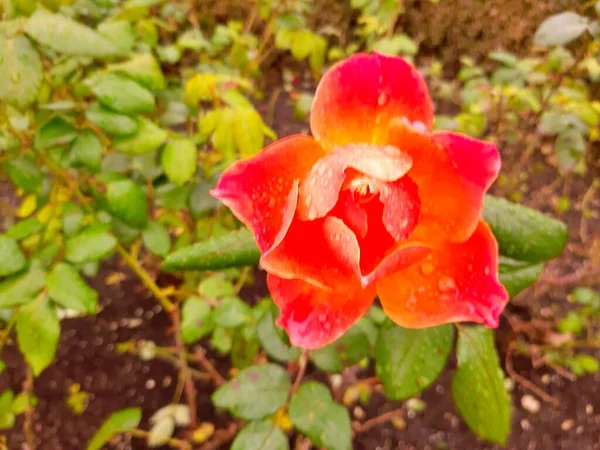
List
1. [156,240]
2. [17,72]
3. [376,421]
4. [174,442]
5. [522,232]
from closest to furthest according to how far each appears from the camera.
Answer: [522,232] < [17,72] < [156,240] < [174,442] < [376,421]

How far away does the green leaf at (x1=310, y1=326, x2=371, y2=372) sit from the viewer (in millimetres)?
685

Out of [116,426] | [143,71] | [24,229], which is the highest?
[143,71]

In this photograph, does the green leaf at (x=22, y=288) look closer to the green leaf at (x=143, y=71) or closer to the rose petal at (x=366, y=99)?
the green leaf at (x=143, y=71)

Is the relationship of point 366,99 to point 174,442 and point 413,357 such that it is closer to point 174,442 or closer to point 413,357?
point 413,357

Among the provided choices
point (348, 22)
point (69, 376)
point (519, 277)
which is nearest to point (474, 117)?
point (519, 277)

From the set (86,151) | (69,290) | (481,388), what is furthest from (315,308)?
(86,151)

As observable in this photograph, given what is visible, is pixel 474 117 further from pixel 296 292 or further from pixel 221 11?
pixel 221 11

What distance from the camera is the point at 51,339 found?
64 centimetres

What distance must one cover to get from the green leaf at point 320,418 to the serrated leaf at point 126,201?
1.11 ft

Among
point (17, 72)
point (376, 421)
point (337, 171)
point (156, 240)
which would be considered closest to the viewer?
point (337, 171)

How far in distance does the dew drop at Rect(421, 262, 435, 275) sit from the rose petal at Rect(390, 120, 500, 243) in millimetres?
18

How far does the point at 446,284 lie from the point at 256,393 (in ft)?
1.23

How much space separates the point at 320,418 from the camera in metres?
0.65

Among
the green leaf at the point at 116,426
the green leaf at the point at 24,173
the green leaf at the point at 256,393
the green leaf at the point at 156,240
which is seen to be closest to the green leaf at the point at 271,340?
the green leaf at the point at 256,393
